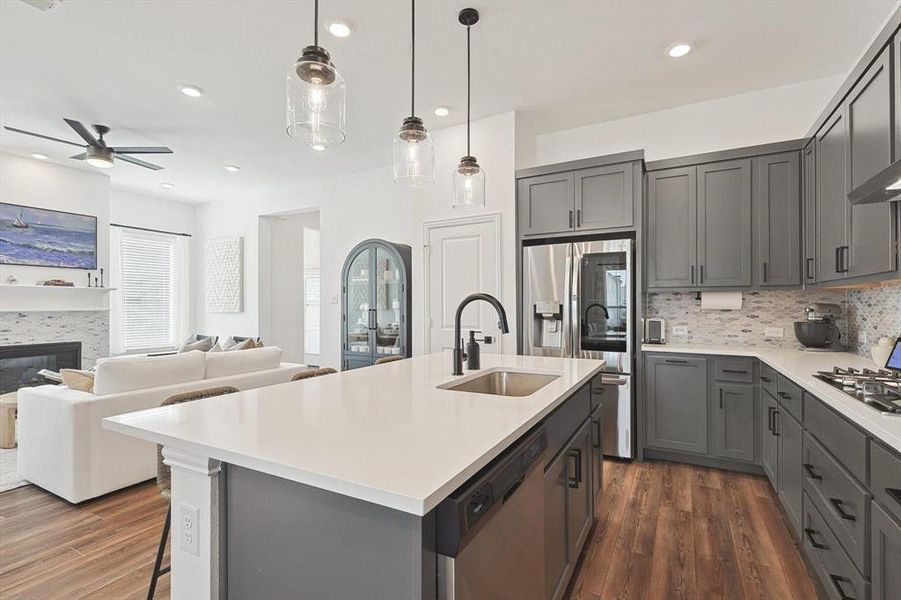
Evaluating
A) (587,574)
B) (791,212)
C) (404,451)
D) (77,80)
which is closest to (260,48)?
(77,80)

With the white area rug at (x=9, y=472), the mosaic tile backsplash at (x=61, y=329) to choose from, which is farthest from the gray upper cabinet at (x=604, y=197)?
the mosaic tile backsplash at (x=61, y=329)

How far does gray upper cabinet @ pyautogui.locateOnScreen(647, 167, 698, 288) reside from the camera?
3.57 meters

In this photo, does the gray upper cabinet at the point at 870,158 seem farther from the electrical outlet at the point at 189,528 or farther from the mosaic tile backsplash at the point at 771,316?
the electrical outlet at the point at 189,528

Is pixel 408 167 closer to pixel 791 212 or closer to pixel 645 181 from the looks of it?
pixel 645 181

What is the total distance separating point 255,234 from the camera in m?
6.76

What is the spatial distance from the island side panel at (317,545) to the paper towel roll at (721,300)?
3610 mm

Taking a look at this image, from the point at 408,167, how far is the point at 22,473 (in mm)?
3510

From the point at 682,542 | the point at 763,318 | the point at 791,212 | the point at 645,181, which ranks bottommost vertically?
the point at 682,542

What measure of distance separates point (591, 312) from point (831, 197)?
1.68m

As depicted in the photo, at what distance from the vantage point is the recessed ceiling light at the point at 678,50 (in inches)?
115

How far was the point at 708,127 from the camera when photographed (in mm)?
3820

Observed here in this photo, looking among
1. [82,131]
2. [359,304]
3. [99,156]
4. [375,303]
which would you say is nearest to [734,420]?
[375,303]

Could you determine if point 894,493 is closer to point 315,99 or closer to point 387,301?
point 315,99

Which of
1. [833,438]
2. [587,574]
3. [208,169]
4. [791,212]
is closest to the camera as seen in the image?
[833,438]
